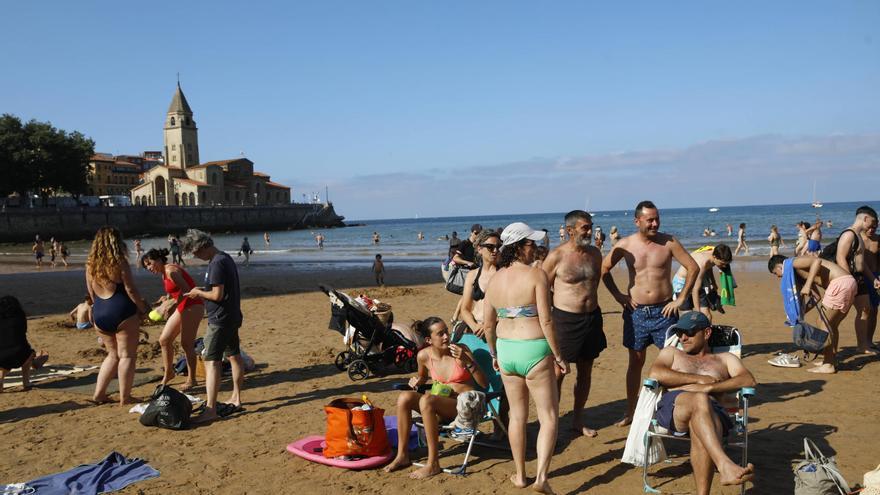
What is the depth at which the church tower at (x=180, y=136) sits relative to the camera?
11094 centimetres

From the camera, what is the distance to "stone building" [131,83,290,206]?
99062mm

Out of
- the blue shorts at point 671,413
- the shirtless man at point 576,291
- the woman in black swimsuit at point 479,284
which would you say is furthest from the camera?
the woman in black swimsuit at point 479,284

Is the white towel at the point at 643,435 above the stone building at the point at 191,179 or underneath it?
underneath

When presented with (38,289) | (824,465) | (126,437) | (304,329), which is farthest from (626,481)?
(38,289)

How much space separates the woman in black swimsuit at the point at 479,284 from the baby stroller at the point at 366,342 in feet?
6.32

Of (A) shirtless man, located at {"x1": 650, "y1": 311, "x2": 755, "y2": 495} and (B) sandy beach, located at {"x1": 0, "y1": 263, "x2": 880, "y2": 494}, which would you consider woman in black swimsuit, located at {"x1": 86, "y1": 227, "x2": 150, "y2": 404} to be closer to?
(B) sandy beach, located at {"x1": 0, "y1": 263, "x2": 880, "y2": 494}

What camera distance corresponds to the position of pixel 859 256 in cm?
740

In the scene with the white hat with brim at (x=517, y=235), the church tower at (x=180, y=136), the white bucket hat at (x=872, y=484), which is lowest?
the white bucket hat at (x=872, y=484)

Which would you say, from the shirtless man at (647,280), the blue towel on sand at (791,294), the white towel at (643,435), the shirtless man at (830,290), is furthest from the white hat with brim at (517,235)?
the blue towel on sand at (791,294)

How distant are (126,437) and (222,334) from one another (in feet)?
3.80

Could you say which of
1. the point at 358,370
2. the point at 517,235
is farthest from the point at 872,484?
the point at 358,370

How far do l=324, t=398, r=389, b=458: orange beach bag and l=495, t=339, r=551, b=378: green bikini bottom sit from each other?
131 cm

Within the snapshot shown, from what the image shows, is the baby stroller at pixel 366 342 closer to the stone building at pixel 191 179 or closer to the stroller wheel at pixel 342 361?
the stroller wheel at pixel 342 361

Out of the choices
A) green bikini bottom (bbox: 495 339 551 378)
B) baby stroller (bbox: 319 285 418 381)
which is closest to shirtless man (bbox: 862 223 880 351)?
baby stroller (bbox: 319 285 418 381)
